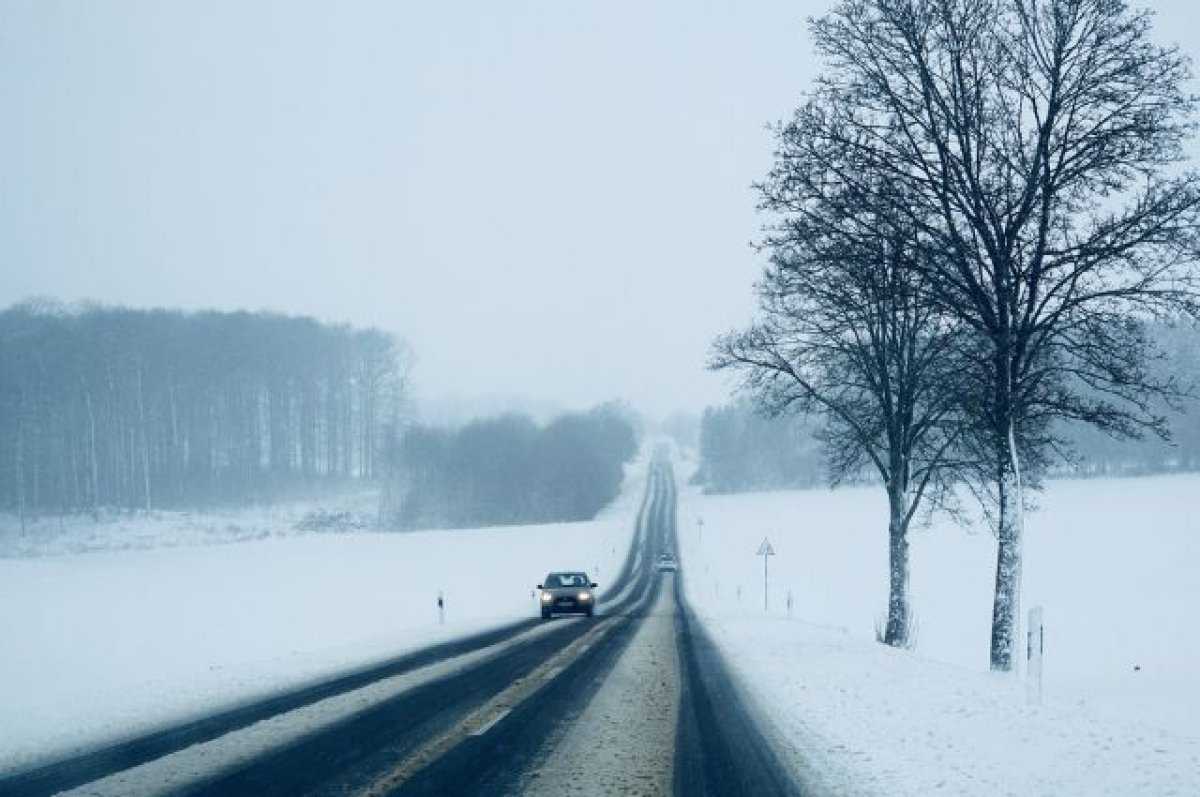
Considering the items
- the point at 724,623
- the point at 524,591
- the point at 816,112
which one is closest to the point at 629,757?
the point at 816,112

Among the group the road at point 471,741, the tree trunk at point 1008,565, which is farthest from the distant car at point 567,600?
the tree trunk at point 1008,565

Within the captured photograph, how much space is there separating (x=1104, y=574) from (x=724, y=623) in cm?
2300

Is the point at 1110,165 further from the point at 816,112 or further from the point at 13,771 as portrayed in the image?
the point at 13,771

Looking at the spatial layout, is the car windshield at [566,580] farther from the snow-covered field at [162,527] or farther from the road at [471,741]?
the snow-covered field at [162,527]

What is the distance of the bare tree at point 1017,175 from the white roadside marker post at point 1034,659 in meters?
2.43

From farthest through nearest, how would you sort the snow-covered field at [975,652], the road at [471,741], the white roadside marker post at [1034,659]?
the white roadside marker post at [1034,659] < the snow-covered field at [975,652] < the road at [471,741]

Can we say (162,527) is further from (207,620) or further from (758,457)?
(758,457)

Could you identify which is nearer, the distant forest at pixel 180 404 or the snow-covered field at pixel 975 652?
the snow-covered field at pixel 975 652

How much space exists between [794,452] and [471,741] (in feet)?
410

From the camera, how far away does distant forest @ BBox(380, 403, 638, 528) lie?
8756 cm

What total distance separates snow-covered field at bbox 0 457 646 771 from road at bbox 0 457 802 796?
1175 mm

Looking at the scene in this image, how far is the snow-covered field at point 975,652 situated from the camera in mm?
7805

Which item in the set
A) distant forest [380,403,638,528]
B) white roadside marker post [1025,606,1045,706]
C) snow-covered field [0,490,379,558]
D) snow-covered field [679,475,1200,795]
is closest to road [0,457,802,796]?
snow-covered field [679,475,1200,795]

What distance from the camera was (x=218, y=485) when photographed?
3076 inches
